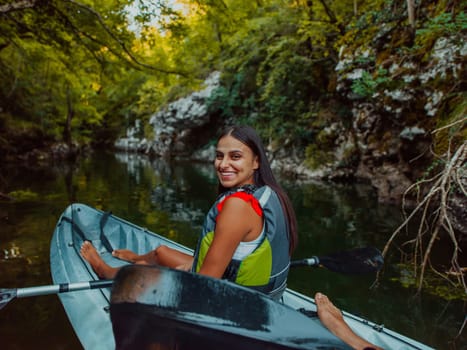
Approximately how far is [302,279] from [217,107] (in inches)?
684

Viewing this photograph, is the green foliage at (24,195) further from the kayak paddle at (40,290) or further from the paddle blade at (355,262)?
the paddle blade at (355,262)

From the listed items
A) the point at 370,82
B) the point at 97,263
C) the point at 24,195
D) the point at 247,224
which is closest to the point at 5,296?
the point at 97,263

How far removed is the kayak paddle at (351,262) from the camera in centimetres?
303

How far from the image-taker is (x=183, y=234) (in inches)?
224

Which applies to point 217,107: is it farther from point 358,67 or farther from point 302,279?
point 302,279

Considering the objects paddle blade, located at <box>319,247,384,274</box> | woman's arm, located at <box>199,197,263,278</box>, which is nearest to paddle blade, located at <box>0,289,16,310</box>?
woman's arm, located at <box>199,197,263,278</box>

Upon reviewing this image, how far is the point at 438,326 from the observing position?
296cm

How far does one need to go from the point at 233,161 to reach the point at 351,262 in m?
1.87

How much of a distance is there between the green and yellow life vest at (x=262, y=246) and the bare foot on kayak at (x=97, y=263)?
1332 millimetres

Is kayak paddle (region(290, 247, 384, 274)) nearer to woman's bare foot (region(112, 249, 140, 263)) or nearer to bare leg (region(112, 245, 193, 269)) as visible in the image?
bare leg (region(112, 245, 193, 269))

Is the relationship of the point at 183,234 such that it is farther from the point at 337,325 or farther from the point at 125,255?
the point at 337,325

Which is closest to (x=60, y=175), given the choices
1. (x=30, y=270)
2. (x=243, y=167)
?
(x=30, y=270)

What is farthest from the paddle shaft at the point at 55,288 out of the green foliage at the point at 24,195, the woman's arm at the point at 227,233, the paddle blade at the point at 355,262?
the green foliage at the point at 24,195

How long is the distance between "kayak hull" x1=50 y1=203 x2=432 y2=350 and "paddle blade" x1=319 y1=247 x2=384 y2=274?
54cm
